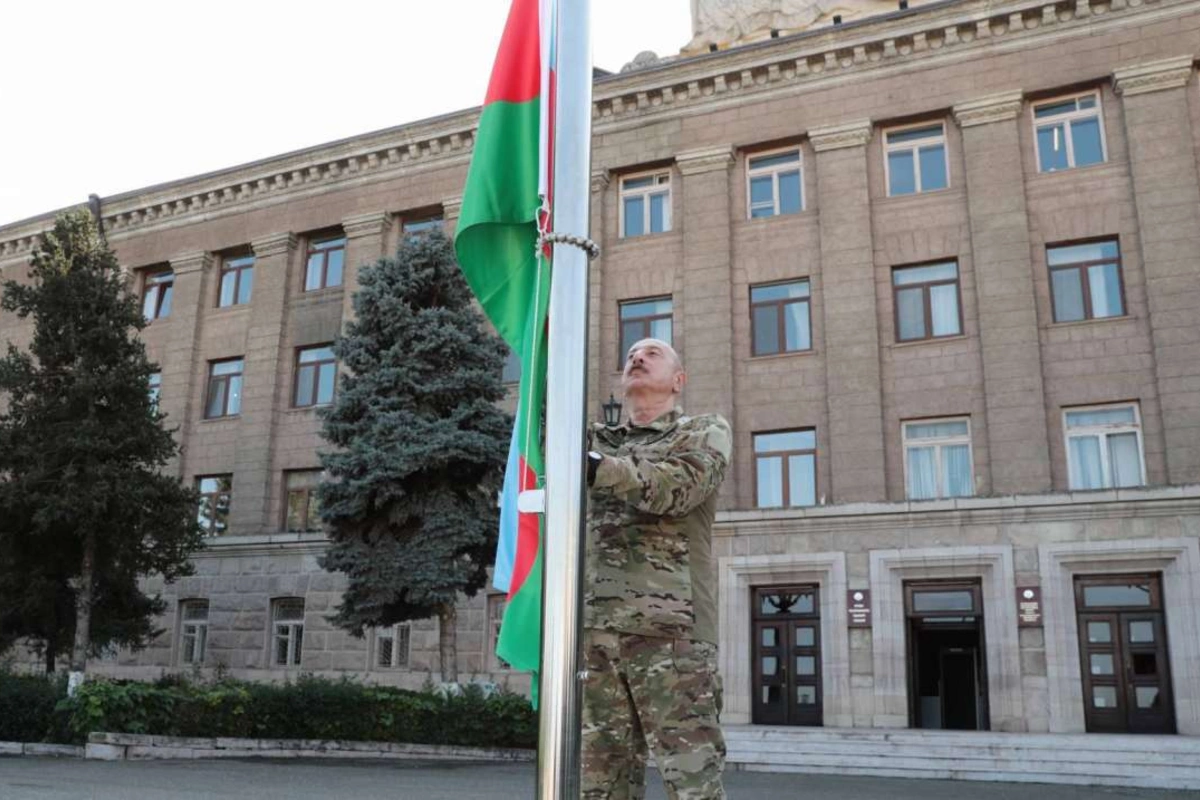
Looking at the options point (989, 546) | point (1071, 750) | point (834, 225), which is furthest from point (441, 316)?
point (1071, 750)

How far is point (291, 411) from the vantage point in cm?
2950

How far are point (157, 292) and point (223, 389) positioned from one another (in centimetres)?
455

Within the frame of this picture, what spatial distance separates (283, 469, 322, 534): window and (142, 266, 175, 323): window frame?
750cm

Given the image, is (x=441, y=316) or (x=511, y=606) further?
(x=441, y=316)

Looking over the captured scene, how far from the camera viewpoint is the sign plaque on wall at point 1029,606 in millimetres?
21094

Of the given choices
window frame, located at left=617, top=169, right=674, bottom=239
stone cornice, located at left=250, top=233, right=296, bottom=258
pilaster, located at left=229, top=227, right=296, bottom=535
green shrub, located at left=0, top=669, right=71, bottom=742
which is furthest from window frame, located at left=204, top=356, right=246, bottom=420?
green shrub, located at left=0, top=669, right=71, bottom=742

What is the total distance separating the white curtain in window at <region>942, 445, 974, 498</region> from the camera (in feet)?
74.2

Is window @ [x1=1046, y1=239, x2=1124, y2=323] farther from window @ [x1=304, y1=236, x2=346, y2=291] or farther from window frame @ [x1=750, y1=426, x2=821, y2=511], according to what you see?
window @ [x1=304, y1=236, x2=346, y2=291]

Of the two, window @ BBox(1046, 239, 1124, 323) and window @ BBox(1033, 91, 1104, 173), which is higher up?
window @ BBox(1033, 91, 1104, 173)

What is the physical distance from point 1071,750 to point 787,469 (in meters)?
8.71

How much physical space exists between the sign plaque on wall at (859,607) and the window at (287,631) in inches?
531

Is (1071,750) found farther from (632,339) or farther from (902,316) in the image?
(632,339)

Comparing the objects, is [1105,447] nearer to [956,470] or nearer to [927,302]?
[956,470]

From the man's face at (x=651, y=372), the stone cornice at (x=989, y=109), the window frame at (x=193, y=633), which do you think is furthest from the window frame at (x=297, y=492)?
the man's face at (x=651, y=372)
